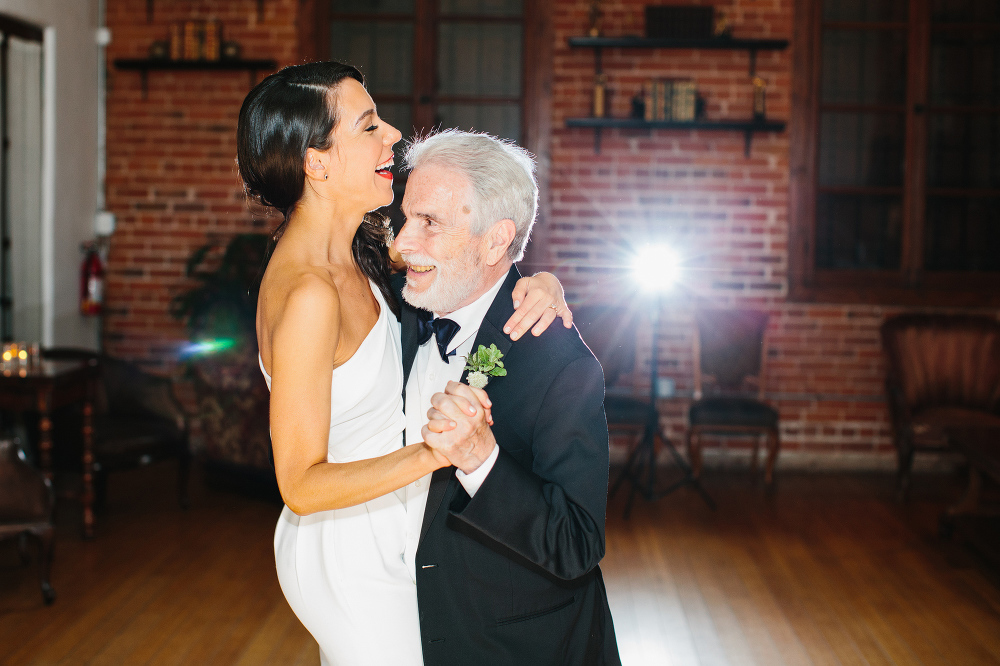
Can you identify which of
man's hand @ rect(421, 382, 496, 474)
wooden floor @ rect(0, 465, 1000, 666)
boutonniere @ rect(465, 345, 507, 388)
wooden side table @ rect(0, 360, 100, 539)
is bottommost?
wooden floor @ rect(0, 465, 1000, 666)

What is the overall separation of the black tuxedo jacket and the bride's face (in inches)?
14.6

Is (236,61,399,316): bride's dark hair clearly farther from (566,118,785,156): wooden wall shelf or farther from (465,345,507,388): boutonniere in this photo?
(566,118,785,156): wooden wall shelf

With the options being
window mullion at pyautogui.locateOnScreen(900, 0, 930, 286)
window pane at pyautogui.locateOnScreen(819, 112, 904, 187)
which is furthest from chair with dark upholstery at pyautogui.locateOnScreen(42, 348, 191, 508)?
window mullion at pyautogui.locateOnScreen(900, 0, 930, 286)

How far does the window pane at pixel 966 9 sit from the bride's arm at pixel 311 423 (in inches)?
222

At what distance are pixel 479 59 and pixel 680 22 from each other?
4.40ft

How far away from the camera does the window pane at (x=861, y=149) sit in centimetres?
565

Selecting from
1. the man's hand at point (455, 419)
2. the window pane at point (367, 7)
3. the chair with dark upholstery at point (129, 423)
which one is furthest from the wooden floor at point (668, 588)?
the window pane at point (367, 7)

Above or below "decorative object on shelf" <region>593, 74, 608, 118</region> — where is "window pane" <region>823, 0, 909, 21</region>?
above

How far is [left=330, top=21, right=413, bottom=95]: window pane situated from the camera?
570 cm

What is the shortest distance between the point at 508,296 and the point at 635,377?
4.12 m

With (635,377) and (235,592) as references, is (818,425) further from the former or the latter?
(235,592)

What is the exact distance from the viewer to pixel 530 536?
130 cm

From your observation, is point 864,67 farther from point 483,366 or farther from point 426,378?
point 483,366

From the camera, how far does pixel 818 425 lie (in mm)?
5691
